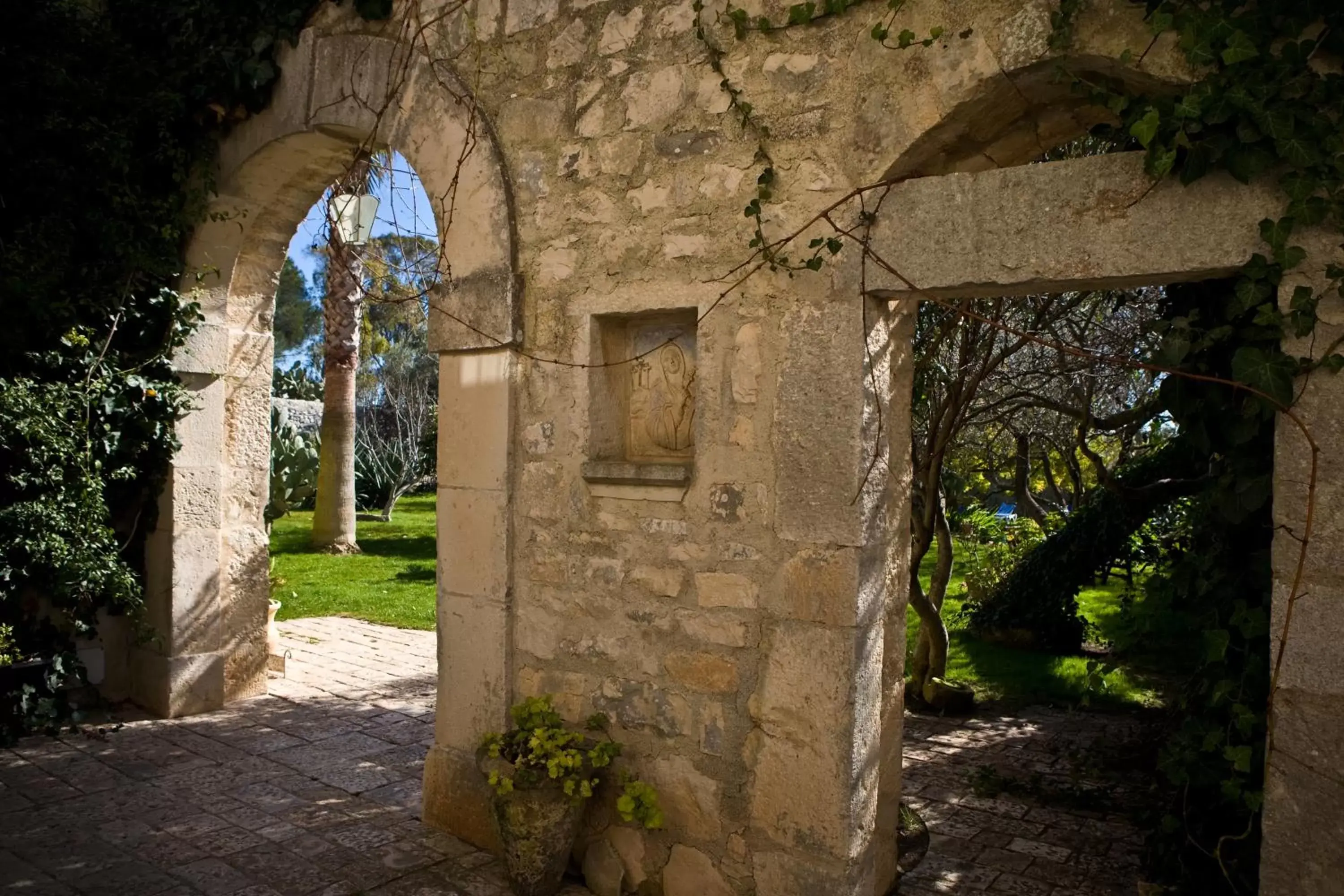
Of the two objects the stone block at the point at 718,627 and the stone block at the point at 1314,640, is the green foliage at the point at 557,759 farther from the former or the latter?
the stone block at the point at 1314,640

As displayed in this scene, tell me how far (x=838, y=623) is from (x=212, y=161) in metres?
4.22

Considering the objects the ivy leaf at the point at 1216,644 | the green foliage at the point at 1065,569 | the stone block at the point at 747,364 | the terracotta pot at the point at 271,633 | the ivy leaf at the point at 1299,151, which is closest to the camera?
the ivy leaf at the point at 1299,151

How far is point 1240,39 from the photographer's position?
2.34m

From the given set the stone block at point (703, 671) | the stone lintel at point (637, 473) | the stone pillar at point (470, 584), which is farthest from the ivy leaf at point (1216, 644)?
the stone pillar at point (470, 584)

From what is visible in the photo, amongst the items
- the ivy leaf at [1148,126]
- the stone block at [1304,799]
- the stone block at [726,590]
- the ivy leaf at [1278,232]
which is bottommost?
the stone block at [1304,799]

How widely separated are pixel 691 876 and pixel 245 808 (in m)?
2.00

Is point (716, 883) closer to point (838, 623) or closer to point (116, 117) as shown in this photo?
point (838, 623)

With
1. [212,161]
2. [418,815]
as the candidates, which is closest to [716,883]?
[418,815]

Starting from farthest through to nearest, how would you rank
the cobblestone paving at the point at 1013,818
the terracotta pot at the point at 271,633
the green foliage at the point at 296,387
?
1. the green foliage at the point at 296,387
2. the terracotta pot at the point at 271,633
3. the cobblestone paving at the point at 1013,818

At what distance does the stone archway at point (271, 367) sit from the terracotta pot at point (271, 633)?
0.47 feet

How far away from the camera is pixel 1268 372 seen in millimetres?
2410

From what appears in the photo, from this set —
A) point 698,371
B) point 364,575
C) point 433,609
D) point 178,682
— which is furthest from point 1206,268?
point 364,575

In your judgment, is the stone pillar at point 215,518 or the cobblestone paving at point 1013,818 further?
the stone pillar at point 215,518

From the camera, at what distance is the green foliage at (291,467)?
44.6 ft
